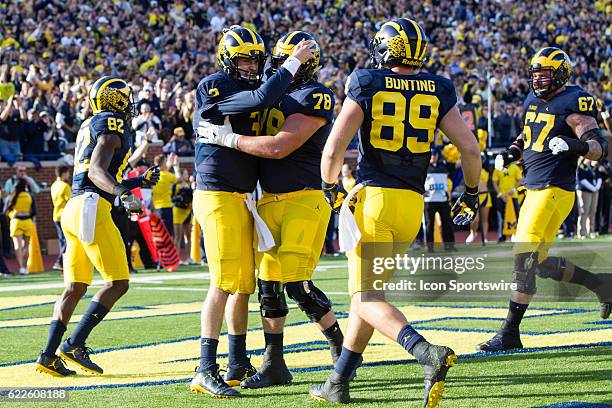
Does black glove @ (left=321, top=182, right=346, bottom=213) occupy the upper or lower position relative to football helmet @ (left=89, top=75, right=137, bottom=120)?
lower

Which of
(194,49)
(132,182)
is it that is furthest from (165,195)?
(132,182)

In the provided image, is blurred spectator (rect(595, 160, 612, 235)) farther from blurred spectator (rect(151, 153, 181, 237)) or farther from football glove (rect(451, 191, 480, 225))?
football glove (rect(451, 191, 480, 225))

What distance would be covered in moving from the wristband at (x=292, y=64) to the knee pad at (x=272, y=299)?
1.25 m

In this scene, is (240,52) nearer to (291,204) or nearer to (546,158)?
(291,204)

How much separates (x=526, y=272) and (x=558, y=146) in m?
0.92

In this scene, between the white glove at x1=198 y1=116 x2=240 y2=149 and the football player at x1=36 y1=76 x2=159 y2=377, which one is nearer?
the white glove at x1=198 y1=116 x2=240 y2=149

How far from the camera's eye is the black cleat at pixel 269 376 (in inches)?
237

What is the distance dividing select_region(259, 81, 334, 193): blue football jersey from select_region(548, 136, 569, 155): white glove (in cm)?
173

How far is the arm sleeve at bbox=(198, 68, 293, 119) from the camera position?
5738 mm

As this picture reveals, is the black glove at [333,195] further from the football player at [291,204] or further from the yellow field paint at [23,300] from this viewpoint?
the yellow field paint at [23,300]

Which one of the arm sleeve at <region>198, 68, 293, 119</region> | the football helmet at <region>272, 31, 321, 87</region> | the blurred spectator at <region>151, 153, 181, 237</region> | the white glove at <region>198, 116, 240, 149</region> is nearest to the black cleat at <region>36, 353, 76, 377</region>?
the white glove at <region>198, 116, 240, 149</region>

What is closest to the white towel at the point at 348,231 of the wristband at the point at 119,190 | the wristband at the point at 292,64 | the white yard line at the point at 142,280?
the wristband at the point at 292,64

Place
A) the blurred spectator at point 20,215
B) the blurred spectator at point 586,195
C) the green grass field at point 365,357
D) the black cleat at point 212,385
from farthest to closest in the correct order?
the blurred spectator at point 586,195, the blurred spectator at point 20,215, the black cleat at point 212,385, the green grass field at point 365,357

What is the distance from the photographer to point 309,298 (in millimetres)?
6176
